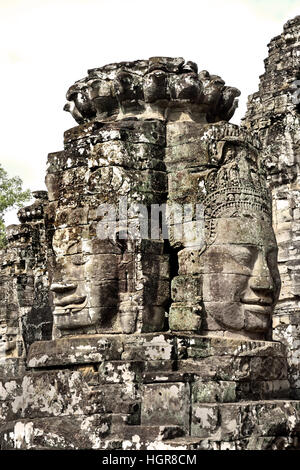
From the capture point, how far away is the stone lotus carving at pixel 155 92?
8859mm

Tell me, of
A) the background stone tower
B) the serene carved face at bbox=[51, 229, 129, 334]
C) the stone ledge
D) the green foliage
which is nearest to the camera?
the stone ledge

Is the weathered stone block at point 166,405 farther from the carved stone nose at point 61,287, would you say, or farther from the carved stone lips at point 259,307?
the carved stone nose at point 61,287

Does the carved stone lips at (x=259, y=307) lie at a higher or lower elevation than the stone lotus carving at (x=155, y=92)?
lower

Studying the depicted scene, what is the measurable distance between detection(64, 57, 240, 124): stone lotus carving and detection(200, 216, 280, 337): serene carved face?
4.66 ft

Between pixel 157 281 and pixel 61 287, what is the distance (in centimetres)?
99

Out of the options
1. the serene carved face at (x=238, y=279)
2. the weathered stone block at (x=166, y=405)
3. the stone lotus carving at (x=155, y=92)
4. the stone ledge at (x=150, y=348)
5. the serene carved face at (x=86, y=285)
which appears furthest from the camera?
the stone lotus carving at (x=155, y=92)

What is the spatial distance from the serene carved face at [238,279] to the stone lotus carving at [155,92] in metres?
1.42

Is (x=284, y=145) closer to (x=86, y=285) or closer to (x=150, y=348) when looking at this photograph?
(x=86, y=285)

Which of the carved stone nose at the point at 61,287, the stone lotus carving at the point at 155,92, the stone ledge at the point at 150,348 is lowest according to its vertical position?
Answer: the stone ledge at the point at 150,348

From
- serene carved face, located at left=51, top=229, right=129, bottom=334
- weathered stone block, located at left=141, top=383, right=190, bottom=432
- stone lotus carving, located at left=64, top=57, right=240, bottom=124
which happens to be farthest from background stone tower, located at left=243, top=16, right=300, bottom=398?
weathered stone block, located at left=141, top=383, right=190, bottom=432

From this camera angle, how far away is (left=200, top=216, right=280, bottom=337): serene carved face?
823cm

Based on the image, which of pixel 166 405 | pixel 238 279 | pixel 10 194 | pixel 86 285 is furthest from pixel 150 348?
pixel 10 194

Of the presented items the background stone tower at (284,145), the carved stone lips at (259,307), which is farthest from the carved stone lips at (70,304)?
the background stone tower at (284,145)

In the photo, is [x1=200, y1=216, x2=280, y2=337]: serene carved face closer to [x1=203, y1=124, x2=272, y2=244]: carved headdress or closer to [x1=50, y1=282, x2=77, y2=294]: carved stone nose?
[x1=203, y1=124, x2=272, y2=244]: carved headdress
